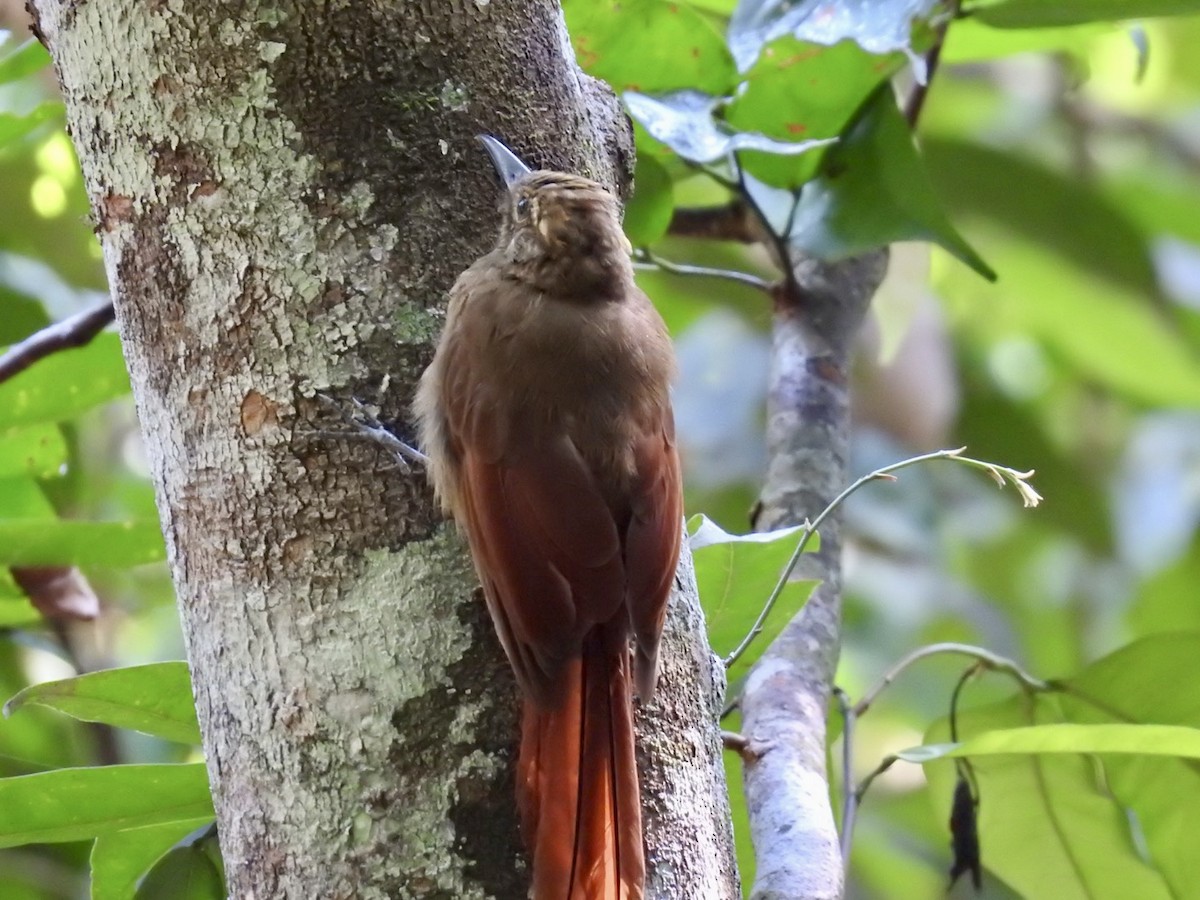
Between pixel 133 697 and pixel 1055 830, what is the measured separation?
111cm

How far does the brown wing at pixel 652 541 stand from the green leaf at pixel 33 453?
1.01m

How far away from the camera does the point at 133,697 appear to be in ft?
5.13

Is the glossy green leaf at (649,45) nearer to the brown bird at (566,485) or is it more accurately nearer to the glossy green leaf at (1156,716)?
the brown bird at (566,485)

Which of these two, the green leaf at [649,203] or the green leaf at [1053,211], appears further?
the green leaf at [1053,211]

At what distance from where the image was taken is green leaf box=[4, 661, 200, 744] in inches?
59.9

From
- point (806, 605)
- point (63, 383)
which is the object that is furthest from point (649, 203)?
point (63, 383)

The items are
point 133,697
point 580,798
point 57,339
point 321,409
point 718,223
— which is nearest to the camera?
point 580,798

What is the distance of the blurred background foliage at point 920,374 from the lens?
1990 mm

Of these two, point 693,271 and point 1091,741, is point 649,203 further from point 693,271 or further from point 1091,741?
point 1091,741

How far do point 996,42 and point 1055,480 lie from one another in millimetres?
1217

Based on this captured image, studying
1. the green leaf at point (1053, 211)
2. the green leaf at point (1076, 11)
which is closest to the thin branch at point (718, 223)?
the green leaf at point (1076, 11)

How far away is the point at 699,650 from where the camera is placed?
4.58 feet

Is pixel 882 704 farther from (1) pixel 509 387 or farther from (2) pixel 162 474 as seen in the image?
(2) pixel 162 474

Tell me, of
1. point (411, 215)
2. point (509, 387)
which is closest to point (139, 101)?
point (411, 215)
